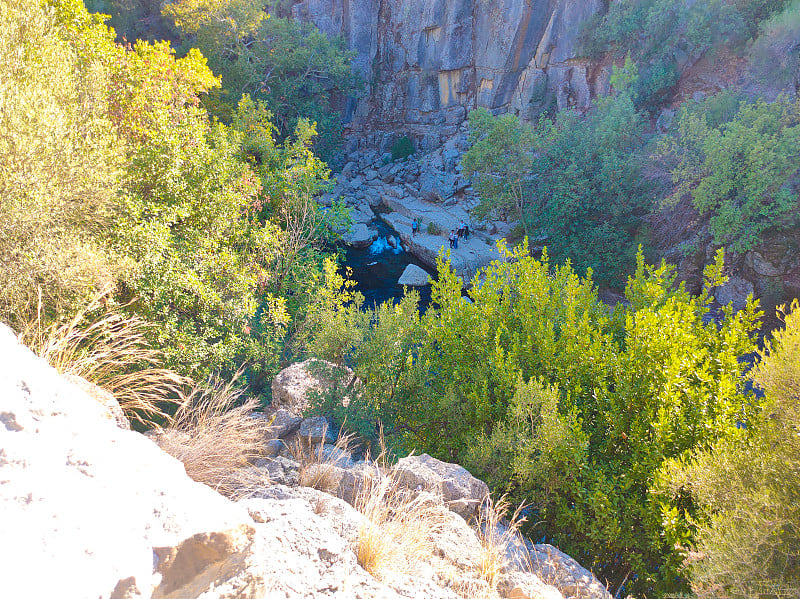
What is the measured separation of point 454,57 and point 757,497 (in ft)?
134

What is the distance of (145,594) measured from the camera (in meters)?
1.77

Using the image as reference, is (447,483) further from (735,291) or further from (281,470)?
(735,291)

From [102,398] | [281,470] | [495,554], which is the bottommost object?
[281,470]

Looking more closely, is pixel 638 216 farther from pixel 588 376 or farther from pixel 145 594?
pixel 145 594

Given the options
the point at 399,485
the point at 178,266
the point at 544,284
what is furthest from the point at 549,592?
the point at 178,266

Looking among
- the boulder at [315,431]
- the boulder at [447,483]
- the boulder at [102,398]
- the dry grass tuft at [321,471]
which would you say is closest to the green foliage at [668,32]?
the boulder at [315,431]

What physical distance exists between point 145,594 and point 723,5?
3128 cm

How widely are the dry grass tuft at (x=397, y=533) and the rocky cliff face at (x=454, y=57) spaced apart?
108 feet

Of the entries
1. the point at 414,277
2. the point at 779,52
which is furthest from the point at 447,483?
the point at 779,52

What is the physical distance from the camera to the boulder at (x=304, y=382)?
28.4ft

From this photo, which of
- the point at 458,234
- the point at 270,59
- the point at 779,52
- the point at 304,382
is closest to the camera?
the point at 304,382

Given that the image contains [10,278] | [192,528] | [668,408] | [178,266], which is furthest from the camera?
[178,266]

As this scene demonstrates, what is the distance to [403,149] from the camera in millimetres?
42656

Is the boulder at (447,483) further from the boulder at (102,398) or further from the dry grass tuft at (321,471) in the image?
the boulder at (102,398)
